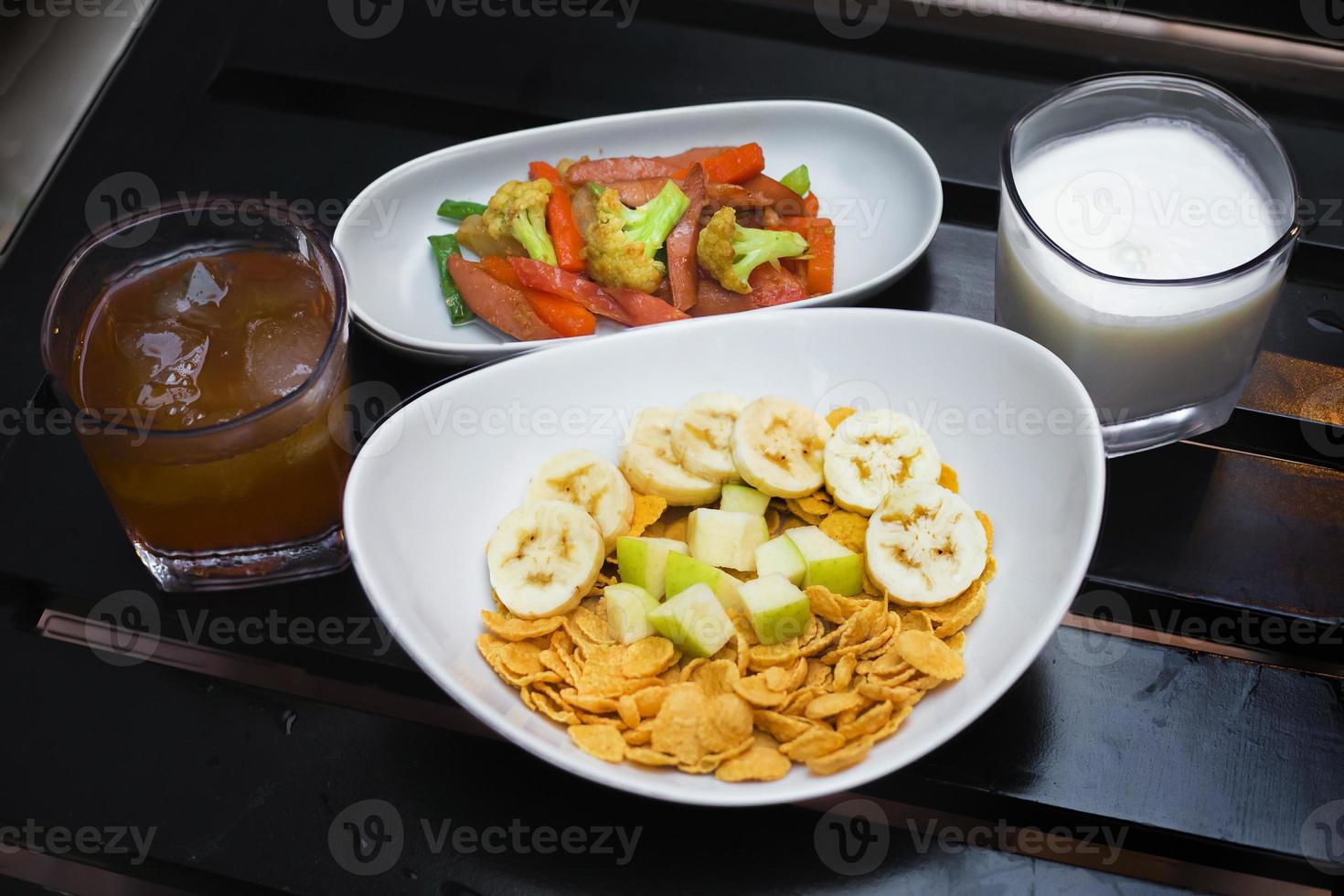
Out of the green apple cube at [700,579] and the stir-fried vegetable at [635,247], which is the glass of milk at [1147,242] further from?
the green apple cube at [700,579]

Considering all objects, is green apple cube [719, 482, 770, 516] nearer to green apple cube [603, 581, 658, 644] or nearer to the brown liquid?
green apple cube [603, 581, 658, 644]

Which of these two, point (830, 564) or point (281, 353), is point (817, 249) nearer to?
point (830, 564)

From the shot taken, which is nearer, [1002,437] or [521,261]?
[1002,437]

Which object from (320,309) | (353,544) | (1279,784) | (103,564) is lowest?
(1279,784)

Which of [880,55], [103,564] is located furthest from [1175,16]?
A: [103,564]

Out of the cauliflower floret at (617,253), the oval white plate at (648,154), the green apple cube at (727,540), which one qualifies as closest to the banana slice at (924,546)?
the green apple cube at (727,540)

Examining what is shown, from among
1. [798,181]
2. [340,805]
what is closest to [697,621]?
[340,805]

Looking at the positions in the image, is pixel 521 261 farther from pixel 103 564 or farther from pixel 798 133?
pixel 103 564
